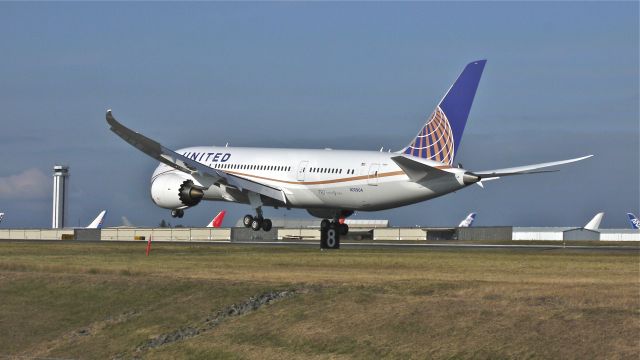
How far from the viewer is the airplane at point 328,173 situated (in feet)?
194

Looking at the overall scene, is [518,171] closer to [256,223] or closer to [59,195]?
[256,223]

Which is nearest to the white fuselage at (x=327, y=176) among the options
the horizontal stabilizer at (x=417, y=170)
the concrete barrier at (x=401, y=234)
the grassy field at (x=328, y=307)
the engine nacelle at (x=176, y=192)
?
the horizontal stabilizer at (x=417, y=170)

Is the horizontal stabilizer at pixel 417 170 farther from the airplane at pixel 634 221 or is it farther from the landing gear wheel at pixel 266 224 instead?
the airplane at pixel 634 221

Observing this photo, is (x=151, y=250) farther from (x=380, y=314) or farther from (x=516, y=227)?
(x=516, y=227)

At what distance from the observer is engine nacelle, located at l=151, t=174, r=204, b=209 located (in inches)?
2569

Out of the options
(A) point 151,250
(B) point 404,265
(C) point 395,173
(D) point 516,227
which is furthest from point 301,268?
(D) point 516,227

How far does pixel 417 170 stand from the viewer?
5819cm

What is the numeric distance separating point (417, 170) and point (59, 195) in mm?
109155

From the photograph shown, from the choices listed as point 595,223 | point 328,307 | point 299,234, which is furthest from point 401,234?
point 328,307

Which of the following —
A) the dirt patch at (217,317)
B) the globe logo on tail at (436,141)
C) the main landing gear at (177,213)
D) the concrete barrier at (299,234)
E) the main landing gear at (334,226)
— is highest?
the globe logo on tail at (436,141)

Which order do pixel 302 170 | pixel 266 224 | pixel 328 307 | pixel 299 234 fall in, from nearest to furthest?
pixel 328 307, pixel 302 170, pixel 266 224, pixel 299 234

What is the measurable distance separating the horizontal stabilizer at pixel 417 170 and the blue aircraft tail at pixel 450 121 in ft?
6.69

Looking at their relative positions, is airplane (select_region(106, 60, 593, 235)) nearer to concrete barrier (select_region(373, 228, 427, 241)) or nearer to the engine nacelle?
the engine nacelle

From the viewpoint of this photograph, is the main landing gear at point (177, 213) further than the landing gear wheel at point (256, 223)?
Yes
